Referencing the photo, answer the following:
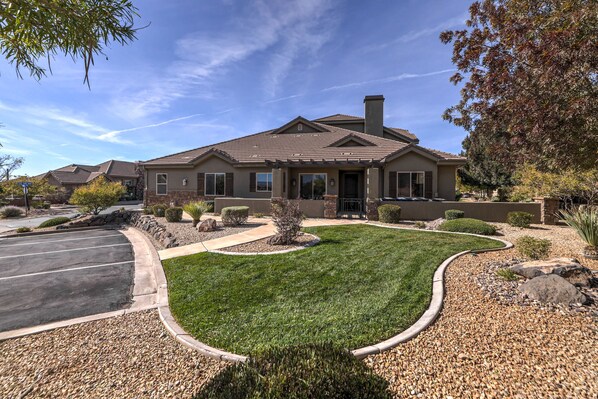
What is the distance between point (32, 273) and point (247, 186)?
494 inches

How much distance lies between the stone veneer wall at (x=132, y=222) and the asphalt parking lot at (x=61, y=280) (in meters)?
1.28

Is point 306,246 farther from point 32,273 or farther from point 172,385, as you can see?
point 32,273

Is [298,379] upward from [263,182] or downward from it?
downward

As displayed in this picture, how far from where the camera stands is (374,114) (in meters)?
22.2

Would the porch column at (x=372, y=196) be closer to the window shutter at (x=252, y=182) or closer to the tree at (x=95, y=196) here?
the window shutter at (x=252, y=182)

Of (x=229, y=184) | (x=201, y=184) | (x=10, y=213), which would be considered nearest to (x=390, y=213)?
(x=229, y=184)

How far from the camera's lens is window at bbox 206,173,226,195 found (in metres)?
19.0

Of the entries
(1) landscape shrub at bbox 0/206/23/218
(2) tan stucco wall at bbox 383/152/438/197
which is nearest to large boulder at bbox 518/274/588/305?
(2) tan stucco wall at bbox 383/152/438/197

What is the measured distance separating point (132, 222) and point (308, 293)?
14770mm

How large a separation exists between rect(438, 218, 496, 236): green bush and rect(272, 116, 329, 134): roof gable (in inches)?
564

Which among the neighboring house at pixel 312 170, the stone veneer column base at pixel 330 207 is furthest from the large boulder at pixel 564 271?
the stone veneer column base at pixel 330 207

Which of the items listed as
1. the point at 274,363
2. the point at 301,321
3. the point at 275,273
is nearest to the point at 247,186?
the point at 275,273

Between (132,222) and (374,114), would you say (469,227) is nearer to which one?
(374,114)

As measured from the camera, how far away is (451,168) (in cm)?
1589
